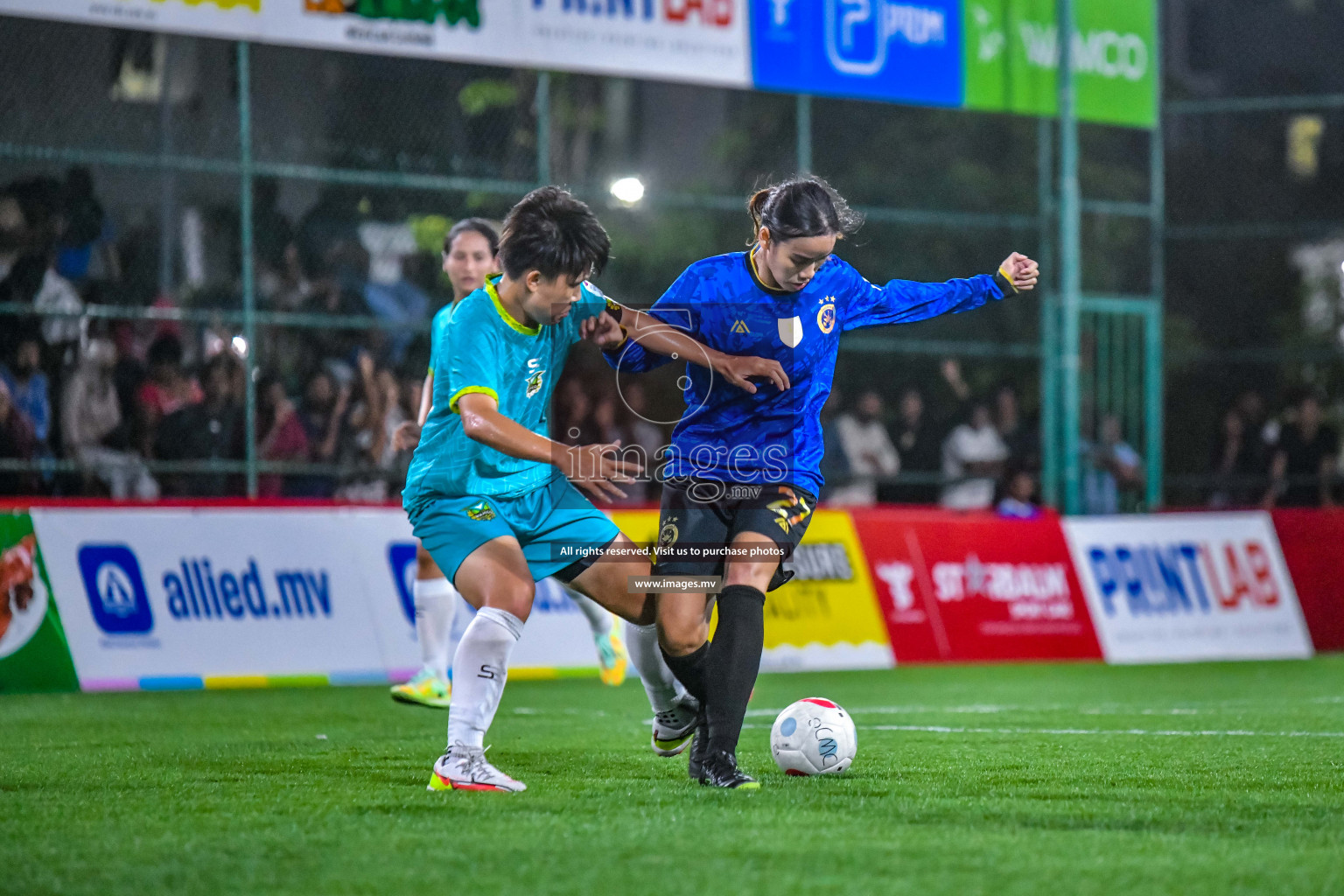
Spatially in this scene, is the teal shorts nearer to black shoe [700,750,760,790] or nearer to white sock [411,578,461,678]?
black shoe [700,750,760,790]

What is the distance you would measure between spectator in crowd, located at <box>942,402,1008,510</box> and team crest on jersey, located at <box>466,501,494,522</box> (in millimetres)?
9760

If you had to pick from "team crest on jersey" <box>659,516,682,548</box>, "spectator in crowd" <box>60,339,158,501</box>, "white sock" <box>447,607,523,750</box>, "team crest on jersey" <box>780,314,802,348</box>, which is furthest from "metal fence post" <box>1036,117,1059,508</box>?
"white sock" <box>447,607,523,750</box>

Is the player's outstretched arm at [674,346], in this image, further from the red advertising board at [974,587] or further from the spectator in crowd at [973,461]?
the spectator in crowd at [973,461]

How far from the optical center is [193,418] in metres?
12.1

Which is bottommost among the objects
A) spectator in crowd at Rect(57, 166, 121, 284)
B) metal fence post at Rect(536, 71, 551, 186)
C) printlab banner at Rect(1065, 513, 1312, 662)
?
printlab banner at Rect(1065, 513, 1312, 662)

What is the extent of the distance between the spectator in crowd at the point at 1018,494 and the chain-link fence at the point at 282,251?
18 cm

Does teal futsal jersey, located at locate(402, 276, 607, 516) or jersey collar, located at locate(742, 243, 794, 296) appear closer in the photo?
teal futsal jersey, located at locate(402, 276, 607, 516)

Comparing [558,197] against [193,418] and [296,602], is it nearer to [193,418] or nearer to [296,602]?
[296,602]

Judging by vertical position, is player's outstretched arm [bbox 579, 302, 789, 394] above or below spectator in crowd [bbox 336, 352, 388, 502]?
above

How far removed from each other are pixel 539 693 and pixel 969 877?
272 inches

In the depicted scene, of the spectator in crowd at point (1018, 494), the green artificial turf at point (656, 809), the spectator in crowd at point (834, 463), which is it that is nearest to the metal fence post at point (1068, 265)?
the spectator in crowd at point (1018, 494)

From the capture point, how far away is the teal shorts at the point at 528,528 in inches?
221

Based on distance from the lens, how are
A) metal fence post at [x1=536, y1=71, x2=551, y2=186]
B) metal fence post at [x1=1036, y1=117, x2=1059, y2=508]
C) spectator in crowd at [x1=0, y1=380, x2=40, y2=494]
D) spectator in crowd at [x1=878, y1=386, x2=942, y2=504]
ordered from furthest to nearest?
metal fence post at [x1=1036, y1=117, x2=1059, y2=508] → spectator in crowd at [x1=878, y1=386, x2=942, y2=504] → metal fence post at [x1=536, y1=71, x2=551, y2=186] → spectator in crowd at [x1=0, y1=380, x2=40, y2=494]

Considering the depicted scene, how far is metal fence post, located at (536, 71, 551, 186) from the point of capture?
1405cm
